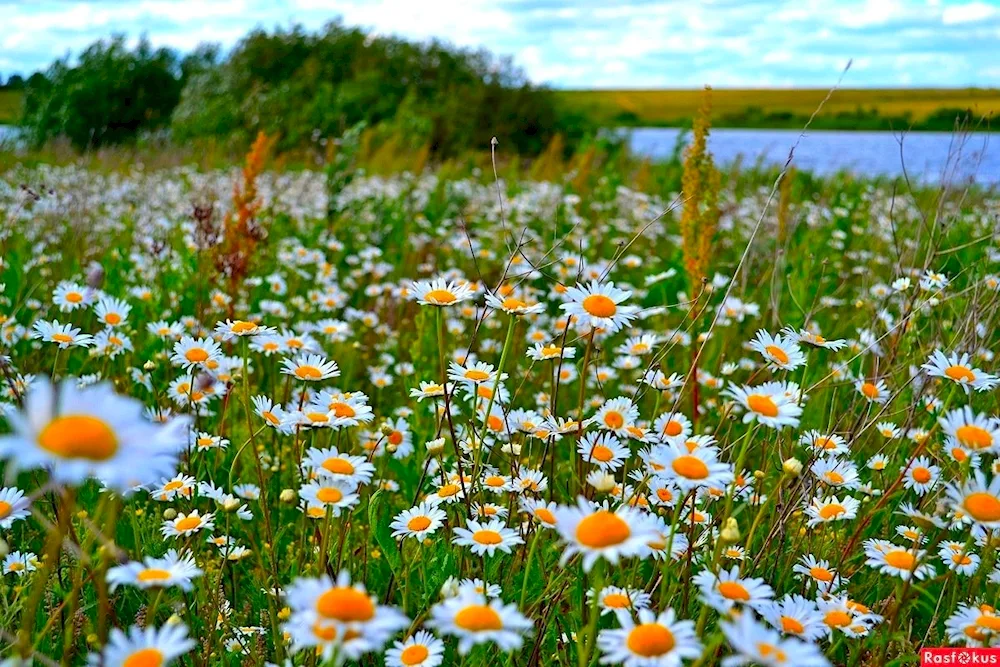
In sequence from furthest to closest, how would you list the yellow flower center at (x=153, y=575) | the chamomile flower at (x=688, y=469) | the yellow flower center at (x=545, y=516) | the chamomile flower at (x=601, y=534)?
the yellow flower center at (x=545, y=516)
the chamomile flower at (x=688, y=469)
the yellow flower center at (x=153, y=575)
the chamomile flower at (x=601, y=534)

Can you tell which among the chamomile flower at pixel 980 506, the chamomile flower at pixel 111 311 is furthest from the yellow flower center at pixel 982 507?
the chamomile flower at pixel 111 311

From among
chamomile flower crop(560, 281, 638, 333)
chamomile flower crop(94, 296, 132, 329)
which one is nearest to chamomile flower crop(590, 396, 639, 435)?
chamomile flower crop(560, 281, 638, 333)

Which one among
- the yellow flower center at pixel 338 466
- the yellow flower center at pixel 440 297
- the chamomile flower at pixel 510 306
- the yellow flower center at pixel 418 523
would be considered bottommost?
the yellow flower center at pixel 418 523

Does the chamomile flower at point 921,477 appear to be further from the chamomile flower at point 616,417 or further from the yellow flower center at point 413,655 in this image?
the yellow flower center at point 413,655

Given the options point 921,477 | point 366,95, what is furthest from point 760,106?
point 921,477

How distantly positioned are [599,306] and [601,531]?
2.19 feet

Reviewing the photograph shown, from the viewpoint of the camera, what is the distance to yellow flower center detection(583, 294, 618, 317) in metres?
1.54

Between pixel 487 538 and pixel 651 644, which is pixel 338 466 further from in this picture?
pixel 651 644

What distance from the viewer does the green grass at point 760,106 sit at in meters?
18.1

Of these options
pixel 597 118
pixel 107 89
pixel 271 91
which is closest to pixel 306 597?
pixel 271 91

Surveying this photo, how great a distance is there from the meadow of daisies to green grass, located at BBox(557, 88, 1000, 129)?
1194 cm

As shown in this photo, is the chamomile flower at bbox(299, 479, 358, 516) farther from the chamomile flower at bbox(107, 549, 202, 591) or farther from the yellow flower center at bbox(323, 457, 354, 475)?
the chamomile flower at bbox(107, 549, 202, 591)

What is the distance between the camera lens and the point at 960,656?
1.32 metres

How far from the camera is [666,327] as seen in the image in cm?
Result: 375
